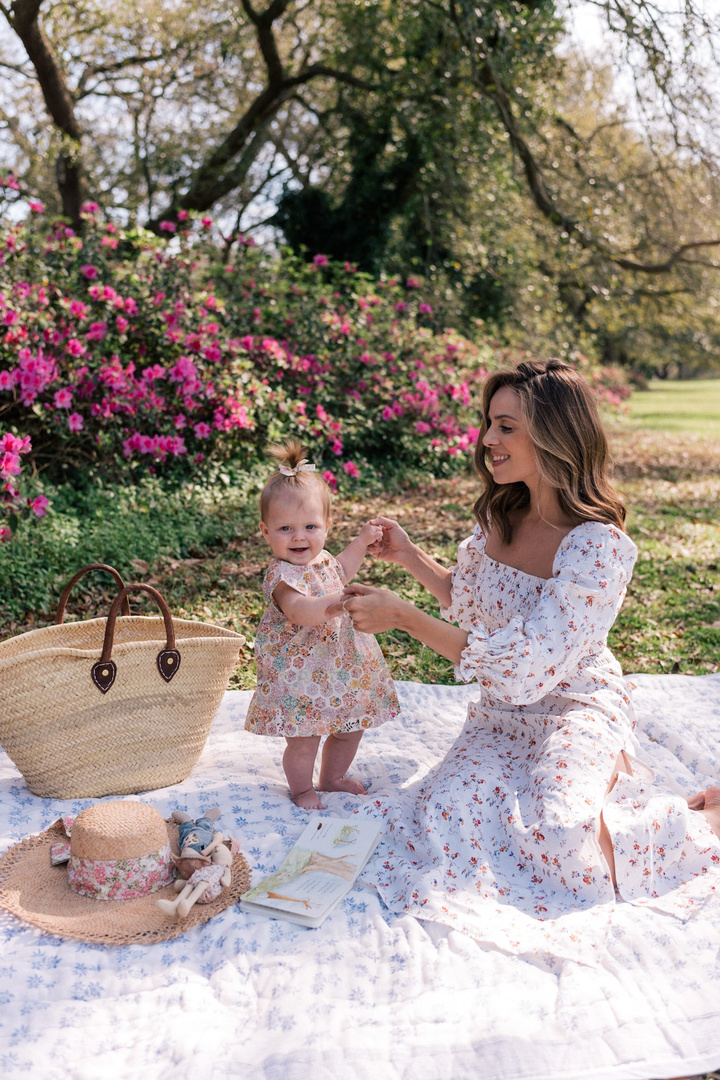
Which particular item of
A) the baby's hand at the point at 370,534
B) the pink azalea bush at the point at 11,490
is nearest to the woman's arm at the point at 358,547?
the baby's hand at the point at 370,534

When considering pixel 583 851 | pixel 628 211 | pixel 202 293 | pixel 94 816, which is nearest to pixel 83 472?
pixel 202 293

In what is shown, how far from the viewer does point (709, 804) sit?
8.87ft

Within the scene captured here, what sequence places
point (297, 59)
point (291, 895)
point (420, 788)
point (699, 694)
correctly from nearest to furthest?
1. point (291, 895)
2. point (420, 788)
3. point (699, 694)
4. point (297, 59)

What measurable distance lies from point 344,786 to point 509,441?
128cm

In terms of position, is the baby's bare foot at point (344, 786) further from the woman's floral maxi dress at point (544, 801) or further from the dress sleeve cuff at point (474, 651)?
the dress sleeve cuff at point (474, 651)

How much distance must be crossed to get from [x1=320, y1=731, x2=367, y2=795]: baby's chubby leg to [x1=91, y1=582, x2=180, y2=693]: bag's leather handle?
597 millimetres

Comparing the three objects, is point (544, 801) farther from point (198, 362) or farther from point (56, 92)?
point (56, 92)

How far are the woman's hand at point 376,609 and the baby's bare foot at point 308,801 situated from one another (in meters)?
0.66

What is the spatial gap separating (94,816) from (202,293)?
18.3ft

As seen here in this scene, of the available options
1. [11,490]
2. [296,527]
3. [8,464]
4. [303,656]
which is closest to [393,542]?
[296,527]

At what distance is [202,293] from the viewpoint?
23.2 feet

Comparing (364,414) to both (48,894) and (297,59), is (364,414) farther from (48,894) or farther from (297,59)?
(297,59)

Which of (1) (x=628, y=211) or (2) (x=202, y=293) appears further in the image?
(1) (x=628, y=211)

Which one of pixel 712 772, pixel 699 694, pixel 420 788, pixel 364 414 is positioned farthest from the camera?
pixel 364 414
